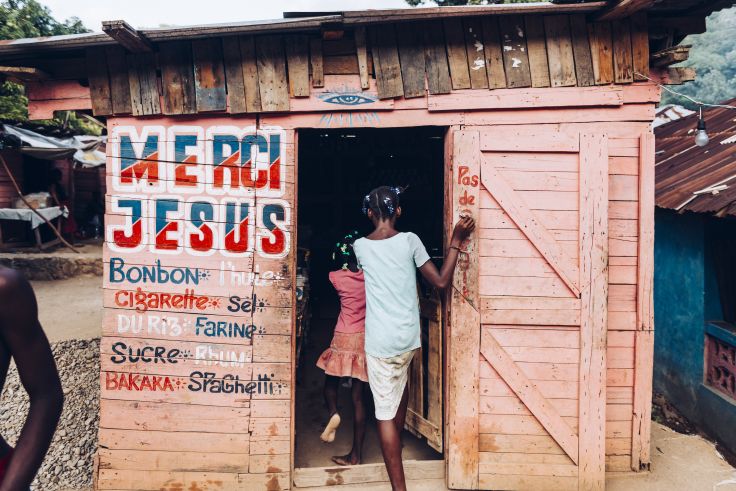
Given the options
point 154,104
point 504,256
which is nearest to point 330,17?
point 154,104

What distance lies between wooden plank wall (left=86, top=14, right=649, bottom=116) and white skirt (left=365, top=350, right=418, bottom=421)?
2000 mm

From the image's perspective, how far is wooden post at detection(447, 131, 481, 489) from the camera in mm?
3604

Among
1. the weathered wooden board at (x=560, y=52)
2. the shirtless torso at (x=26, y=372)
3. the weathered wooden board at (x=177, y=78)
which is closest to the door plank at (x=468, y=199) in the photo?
the weathered wooden board at (x=560, y=52)

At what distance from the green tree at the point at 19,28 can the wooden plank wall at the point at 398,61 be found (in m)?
10.4

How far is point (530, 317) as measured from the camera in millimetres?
3627

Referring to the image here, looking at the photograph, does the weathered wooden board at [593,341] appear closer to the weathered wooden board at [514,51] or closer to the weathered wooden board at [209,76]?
the weathered wooden board at [514,51]

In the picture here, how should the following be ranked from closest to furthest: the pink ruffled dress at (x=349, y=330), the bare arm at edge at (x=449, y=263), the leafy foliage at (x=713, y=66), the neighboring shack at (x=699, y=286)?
1. the bare arm at edge at (x=449, y=263)
2. the pink ruffled dress at (x=349, y=330)
3. the neighboring shack at (x=699, y=286)
4. the leafy foliage at (x=713, y=66)

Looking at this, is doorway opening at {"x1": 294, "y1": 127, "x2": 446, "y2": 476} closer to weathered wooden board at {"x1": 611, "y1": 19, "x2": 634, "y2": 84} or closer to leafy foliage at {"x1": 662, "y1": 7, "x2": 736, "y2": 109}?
weathered wooden board at {"x1": 611, "y1": 19, "x2": 634, "y2": 84}

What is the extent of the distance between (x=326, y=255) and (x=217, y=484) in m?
5.49

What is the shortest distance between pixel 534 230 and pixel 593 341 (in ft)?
3.16

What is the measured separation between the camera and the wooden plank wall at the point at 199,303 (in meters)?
3.70

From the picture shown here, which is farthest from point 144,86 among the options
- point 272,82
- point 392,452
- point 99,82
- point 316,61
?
point 392,452

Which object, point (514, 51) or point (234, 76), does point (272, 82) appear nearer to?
point (234, 76)

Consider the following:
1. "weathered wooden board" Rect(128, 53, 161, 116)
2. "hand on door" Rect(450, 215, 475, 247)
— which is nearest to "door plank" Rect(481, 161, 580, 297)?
"hand on door" Rect(450, 215, 475, 247)
